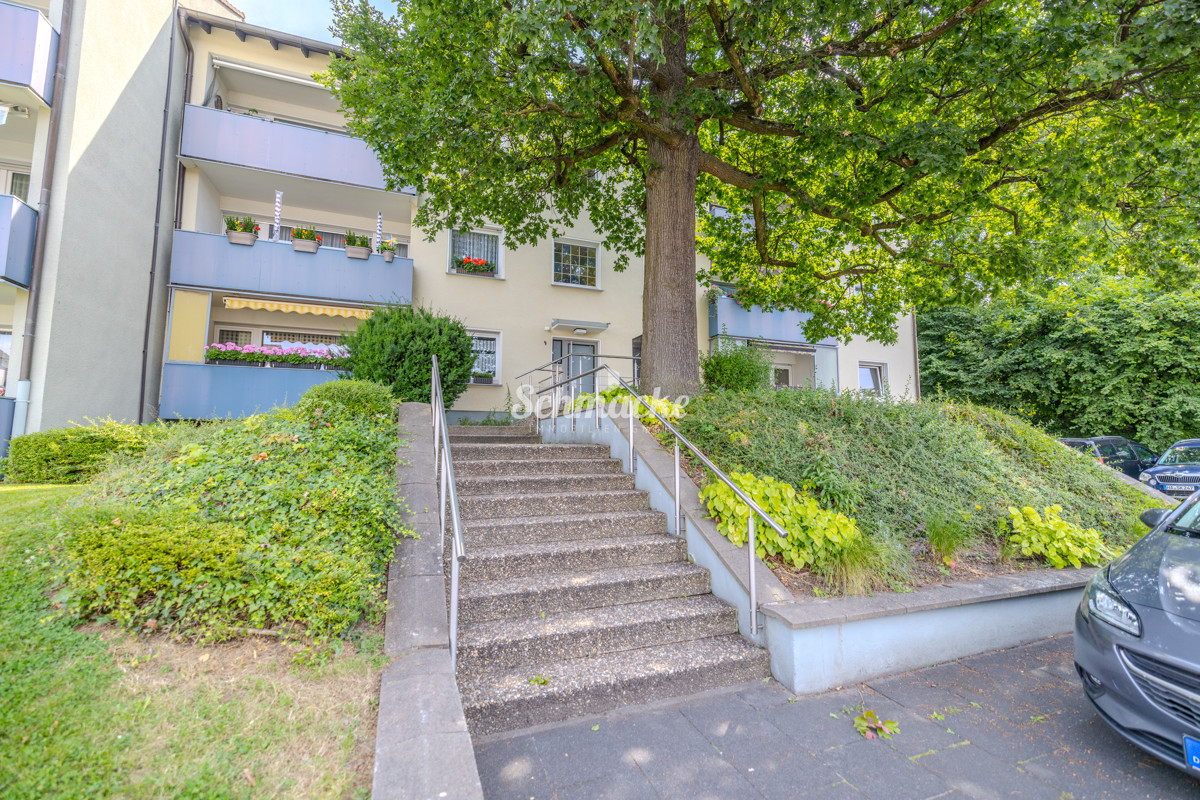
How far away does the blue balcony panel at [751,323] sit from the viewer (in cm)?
1483

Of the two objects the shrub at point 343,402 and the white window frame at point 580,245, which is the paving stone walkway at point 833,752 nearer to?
the shrub at point 343,402

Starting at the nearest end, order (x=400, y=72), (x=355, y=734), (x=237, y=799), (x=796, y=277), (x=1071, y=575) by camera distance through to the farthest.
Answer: (x=237, y=799), (x=355, y=734), (x=1071, y=575), (x=400, y=72), (x=796, y=277)

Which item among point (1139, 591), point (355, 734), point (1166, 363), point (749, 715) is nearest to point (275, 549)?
point (355, 734)

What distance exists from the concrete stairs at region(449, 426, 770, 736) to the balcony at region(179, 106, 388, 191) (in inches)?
361

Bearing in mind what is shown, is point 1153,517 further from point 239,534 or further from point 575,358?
point 575,358

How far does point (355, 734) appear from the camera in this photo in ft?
7.73

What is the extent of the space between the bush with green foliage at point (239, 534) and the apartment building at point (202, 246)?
20.0 feet

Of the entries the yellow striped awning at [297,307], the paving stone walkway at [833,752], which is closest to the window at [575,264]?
the yellow striped awning at [297,307]

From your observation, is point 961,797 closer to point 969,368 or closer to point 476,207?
point 476,207

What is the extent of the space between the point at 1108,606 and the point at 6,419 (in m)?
12.7

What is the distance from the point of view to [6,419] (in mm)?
7973

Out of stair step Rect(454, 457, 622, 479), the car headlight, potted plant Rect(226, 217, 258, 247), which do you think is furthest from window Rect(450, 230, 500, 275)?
the car headlight

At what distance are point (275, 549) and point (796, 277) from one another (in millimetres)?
10933

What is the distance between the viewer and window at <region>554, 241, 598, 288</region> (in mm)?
14039
